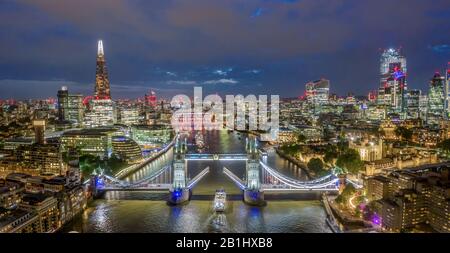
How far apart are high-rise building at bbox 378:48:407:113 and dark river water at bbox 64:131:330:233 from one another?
1633 cm

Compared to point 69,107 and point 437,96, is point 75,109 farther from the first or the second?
point 437,96

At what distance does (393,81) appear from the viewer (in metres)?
21.4

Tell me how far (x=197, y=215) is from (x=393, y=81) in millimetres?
19807

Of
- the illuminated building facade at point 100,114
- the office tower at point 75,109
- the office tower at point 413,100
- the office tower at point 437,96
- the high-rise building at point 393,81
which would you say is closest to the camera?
the illuminated building facade at point 100,114

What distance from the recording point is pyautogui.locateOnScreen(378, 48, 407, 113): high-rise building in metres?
20.8

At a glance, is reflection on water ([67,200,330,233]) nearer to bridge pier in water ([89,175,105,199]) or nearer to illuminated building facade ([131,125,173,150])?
bridge pier in water ([89,175,105,199])

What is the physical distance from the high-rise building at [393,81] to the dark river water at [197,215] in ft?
53.6

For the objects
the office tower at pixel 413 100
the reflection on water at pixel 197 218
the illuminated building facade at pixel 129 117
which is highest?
the office tower at pixel 413 100

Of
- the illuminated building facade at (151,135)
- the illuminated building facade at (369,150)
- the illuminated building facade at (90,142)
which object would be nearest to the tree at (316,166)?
the illuminated building facade at (369,150)

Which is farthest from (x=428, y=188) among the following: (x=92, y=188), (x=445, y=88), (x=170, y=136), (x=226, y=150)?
(x=445, y=88)

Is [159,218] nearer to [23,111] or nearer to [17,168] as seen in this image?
[17,168]

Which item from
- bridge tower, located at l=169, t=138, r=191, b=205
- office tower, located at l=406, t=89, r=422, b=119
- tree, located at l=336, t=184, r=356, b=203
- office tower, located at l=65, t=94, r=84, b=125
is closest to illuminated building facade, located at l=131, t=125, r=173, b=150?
bridge tower, located at l=169, t=138, r=191, b=205

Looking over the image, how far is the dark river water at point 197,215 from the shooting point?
13.5 feet

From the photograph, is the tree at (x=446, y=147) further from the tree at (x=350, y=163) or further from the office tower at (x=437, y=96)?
the office tower at (x=437, y=96)
